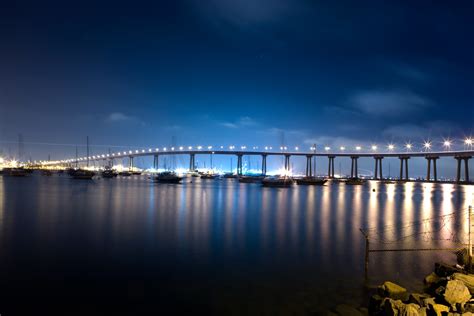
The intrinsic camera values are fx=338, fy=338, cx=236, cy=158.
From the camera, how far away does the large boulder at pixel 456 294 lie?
7.46 m

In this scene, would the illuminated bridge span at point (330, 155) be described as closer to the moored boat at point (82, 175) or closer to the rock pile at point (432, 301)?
the moored boat at point (82, 175)

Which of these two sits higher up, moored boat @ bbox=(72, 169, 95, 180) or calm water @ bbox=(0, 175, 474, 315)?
moored boat @ bbox=(72, 169, 95, 180)

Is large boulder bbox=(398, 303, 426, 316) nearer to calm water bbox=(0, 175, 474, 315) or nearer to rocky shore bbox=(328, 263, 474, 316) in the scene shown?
rocky shore bbox=(328, 263, 474, 316)

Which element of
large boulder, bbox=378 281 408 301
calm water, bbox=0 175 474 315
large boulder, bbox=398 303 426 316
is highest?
large boulder, bbox=398 303 426 316

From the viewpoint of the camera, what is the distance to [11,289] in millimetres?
9281

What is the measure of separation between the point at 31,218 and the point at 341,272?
19639mm

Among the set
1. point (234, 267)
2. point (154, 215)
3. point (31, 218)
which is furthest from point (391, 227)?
point (31, 218)

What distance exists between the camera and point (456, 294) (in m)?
7.57

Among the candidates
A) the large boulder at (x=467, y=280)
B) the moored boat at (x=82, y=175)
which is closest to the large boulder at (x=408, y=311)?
the large boulder at (x=467, y=280)

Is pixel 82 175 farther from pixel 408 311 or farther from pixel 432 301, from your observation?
pixel 408 311

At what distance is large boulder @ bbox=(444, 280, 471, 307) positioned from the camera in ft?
24.5

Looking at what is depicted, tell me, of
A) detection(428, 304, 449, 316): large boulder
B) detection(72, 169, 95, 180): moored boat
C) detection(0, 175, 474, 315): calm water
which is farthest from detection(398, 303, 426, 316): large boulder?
detection(72, 169, 95, 180): moored boat

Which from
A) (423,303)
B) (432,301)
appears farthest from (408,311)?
(432,301)

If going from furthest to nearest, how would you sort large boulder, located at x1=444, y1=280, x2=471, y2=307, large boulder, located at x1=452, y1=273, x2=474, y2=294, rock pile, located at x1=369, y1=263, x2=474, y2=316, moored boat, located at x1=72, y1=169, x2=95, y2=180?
1. moored boat, located at x1=72, y1=169, x2=95, y2=180
2. large boulder, located at x1=452, y1=273, x2=474, y2=294
3. large boulder, located at x1=444, y1=280, x2=471, y2=307
4. rock pile, located at x1=369, y1=263, x2=474, y2=316
